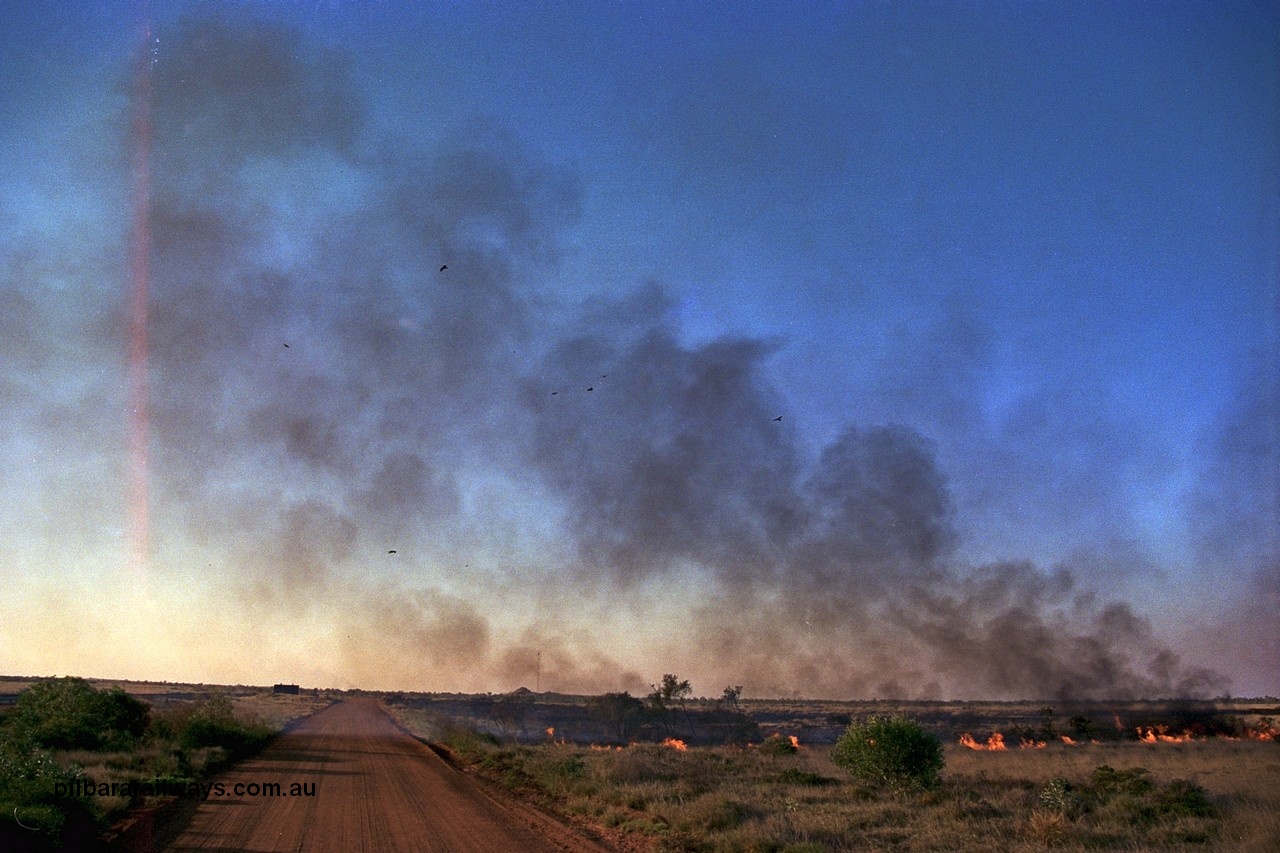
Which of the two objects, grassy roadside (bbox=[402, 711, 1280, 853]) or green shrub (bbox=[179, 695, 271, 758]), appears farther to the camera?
green shrub (bbox=[179, 695, 271, 758])

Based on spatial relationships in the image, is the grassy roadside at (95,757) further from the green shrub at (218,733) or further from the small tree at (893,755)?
the small tree at (893,755)

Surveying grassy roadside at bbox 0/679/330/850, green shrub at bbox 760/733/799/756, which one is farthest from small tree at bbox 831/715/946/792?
grassy roadside at bbox 0/679/330/850

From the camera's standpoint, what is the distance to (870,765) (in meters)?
23.1

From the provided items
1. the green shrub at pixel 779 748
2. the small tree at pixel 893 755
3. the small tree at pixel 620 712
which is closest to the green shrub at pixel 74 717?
the small tree at pixel 893 755

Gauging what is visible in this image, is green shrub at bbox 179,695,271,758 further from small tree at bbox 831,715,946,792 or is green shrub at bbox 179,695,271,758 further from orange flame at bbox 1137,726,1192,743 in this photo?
orange flame at bbox 1137,726,1192,743

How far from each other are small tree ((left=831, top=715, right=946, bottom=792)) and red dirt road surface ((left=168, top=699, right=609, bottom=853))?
10.8 m

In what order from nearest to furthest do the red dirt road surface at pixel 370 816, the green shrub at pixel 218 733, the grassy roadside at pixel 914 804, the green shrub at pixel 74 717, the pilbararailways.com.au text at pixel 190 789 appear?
the red dirt road surface at pixel 370 816 < the grassy roadside at pixel 914 804 < the pilbararailways.com.au text at pixel 190 789 < the green shrub at pixel 74 717 < the green shrub at pixel 218 733

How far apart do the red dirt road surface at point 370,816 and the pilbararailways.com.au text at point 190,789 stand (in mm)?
265

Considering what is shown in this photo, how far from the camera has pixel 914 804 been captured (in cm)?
1966

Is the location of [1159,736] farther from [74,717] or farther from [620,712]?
[74,717]

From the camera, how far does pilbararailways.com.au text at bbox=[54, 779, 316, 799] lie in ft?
62.0

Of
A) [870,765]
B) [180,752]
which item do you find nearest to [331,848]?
[870,765]

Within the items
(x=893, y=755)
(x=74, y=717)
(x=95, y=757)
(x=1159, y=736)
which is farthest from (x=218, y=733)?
(x=1159, y=736)

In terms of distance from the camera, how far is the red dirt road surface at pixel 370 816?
45.8 ft
